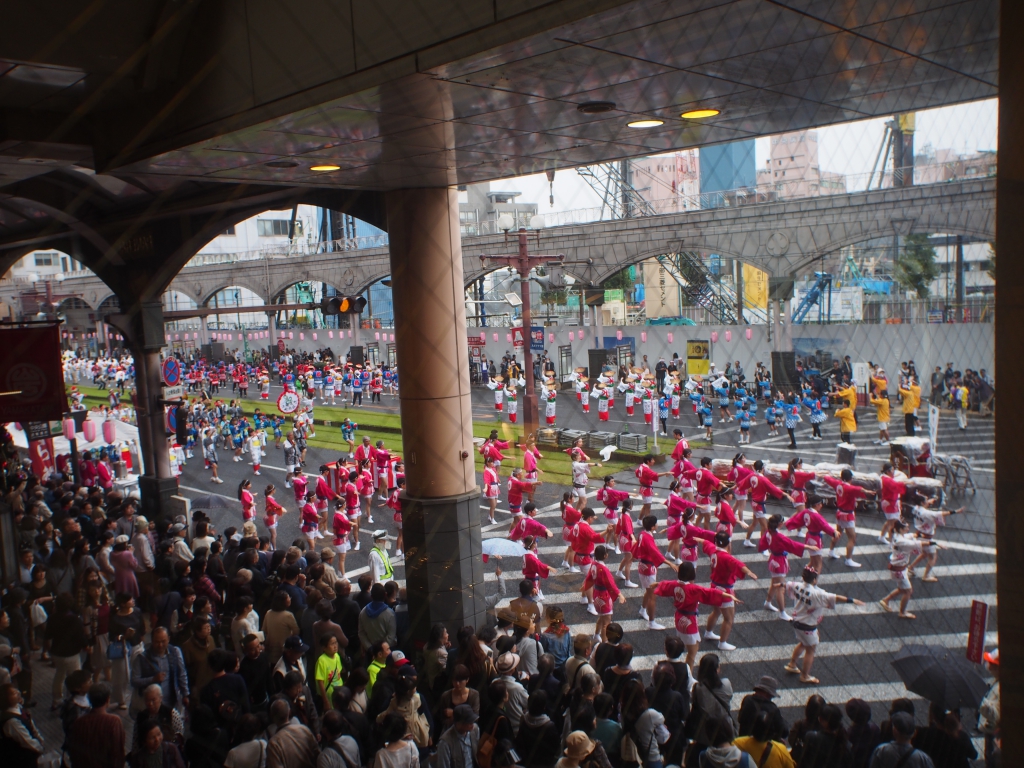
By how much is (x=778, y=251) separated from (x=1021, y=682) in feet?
36.0

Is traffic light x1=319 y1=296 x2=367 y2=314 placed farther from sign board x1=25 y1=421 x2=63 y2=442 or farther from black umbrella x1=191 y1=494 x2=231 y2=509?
sign board x1=25 y1=421 x2=63 y2=442

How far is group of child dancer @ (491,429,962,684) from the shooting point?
4664mm

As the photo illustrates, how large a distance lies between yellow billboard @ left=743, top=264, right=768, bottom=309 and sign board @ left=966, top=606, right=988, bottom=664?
979 centimetres

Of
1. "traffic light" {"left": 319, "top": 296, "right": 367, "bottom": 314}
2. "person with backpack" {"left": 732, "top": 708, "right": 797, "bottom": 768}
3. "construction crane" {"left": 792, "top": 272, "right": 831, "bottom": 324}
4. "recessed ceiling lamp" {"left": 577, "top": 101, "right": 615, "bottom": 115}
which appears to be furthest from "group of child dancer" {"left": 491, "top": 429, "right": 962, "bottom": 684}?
"recessed ceiling lamp" {"left": 577, "top": 101, "right": 615, "bottom": 115}

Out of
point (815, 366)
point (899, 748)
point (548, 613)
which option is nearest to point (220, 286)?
point (815, 366)

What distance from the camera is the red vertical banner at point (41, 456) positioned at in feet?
32.0

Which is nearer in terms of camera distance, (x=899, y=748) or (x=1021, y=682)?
(x=1021, y=682)

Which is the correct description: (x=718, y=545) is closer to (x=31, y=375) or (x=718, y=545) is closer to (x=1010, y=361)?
(x=1010, y=361)

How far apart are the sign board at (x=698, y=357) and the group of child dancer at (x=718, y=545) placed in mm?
6145

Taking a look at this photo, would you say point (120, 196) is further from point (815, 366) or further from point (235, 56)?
point (815, 366)

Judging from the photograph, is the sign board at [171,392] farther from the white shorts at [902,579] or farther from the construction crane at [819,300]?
the construction crane at [819,300]

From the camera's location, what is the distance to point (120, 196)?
6.68 metres

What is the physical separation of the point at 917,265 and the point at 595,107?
1.21m

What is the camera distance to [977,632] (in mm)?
3219
